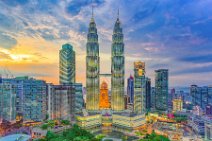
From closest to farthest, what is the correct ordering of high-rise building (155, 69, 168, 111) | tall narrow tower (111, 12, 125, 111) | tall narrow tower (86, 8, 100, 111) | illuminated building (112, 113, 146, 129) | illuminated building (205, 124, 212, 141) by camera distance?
illuminated building (205, 124, 212, 141), illuminated building (112, 113, 146, 129), tall narrow tower (86, 8, 100, 111), tall narrow tower (111, 12, 125, 111), high-rise building (155, 69, 168, 111)

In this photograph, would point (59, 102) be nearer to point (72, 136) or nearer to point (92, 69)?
point (92, 69)

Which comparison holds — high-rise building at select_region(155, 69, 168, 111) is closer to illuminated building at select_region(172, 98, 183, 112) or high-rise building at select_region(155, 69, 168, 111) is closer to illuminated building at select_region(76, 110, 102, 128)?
illuminated building at select_region(172, 98, 183, 112)

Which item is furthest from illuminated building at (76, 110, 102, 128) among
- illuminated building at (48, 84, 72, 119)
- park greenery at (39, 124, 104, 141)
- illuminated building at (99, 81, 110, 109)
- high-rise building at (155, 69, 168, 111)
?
high-rise building at (155, 69, 168, 111)

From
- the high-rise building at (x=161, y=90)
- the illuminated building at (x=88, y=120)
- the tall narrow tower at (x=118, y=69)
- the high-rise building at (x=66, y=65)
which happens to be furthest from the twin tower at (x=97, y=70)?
the high-rise building at (x=161, y=90)

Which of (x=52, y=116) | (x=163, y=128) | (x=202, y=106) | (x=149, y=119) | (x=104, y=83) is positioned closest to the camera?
(x=163, y=128)

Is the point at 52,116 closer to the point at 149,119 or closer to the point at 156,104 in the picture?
the point at 149,119

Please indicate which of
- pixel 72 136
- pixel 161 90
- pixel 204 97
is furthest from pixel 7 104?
pixel 204 97

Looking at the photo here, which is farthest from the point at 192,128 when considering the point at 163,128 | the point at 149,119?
the point at 149,119
